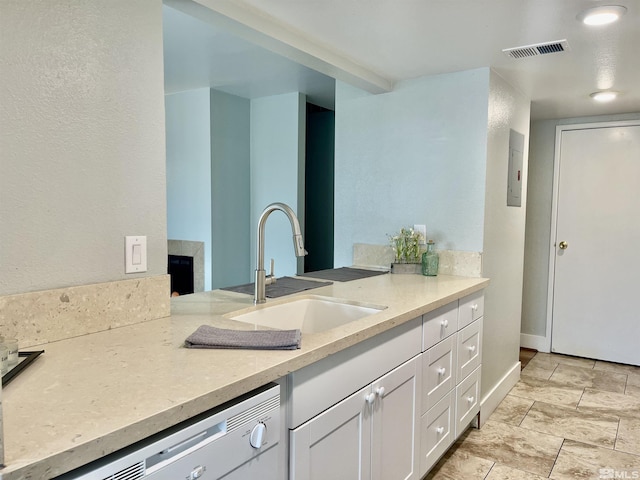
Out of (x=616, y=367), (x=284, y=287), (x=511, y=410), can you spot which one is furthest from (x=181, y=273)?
(x=616, y=367)

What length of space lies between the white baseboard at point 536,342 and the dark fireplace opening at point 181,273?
9.87 feet

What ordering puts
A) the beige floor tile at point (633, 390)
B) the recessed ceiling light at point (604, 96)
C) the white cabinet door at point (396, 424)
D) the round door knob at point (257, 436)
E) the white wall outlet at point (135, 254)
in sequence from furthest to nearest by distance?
the beige floor tile at point (633, 390)
the recessed ceiling light at point (604, 96)
the white cabinet door at point (396, 424)
the white wall outlet at point (135, 254)
the round door knob at point (257, 436)

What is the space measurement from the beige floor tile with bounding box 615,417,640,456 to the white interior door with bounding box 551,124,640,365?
3.95 feet

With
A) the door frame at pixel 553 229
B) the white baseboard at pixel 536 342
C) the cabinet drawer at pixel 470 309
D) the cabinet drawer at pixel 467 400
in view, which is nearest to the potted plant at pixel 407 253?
the cabinet drawer at pixel 470 309

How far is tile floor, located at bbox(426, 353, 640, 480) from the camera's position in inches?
88.7

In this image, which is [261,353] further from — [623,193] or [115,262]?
Result: [623,193]

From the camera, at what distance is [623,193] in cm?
371

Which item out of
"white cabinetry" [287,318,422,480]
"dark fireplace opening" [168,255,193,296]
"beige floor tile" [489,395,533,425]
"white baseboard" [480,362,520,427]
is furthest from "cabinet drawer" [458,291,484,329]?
"dark fireplace opening" [168,255,193,296]

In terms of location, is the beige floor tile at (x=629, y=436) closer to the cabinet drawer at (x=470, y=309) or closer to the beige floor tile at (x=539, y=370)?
the beige floor tile at (x=539, y=370)

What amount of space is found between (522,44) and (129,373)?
2.12 meters

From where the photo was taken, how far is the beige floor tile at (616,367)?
3.66 meters

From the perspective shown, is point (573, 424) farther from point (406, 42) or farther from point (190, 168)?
point (190, 168)

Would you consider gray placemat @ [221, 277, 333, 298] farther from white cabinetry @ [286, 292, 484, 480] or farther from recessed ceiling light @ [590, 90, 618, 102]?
recessed ceiling light @ [590, 90, 618, 102]

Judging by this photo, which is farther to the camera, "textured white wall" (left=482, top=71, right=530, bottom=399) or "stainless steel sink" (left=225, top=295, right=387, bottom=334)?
"textured white wall" (left=482, top=71, right=530, bottom=399)
